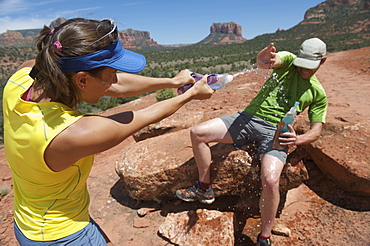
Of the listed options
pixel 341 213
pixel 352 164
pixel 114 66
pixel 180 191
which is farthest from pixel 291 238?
pixel 114 66

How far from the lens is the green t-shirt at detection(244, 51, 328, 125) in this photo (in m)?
2.73

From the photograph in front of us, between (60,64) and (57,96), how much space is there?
17 cm

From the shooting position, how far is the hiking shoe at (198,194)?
288 centimetres

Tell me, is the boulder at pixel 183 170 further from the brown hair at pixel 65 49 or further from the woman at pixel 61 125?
the brown hair at pixel 65 49

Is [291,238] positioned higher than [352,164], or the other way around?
[352,164]

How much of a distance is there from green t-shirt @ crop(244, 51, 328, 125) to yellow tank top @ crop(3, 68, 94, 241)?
207cm

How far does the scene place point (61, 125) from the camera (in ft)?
3.90

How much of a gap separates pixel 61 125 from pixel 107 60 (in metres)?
0.39

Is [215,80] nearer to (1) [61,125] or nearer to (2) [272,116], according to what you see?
(2) [272,116]

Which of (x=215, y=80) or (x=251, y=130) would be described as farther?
(x=251, y=130)

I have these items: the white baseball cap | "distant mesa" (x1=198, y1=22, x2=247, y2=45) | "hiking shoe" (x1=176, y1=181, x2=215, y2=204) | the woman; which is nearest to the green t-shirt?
the white baseball cap

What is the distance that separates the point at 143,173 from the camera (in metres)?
3.26

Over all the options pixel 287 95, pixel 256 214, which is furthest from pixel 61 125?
pixel 256 214

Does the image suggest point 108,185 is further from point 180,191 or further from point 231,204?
point 231,204
